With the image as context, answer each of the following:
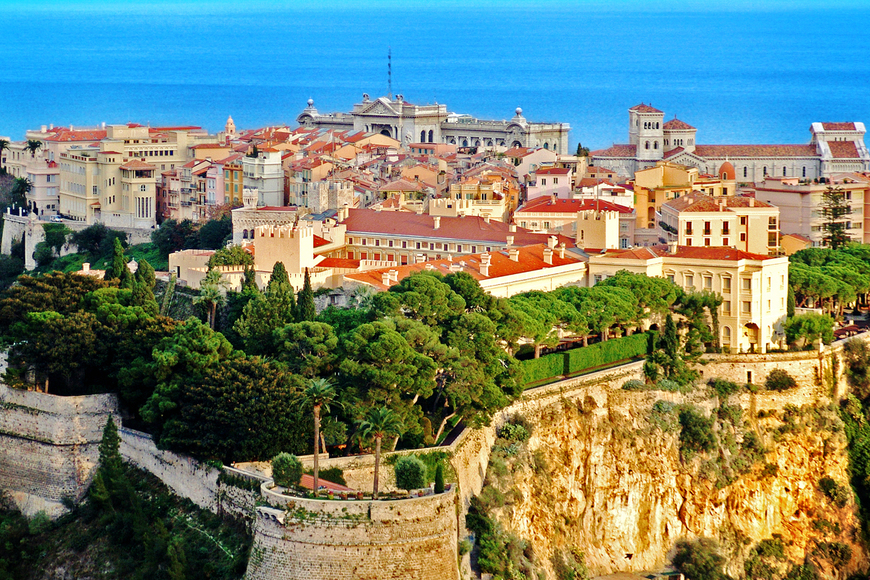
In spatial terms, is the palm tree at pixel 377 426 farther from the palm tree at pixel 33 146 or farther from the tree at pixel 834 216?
the palm tree at pixel 33 146

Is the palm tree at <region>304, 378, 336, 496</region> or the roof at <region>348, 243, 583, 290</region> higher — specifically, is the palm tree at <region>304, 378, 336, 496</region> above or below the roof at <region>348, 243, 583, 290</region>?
below

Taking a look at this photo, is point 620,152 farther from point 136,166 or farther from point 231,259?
point 231,259

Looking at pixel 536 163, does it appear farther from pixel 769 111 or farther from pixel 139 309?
pixel 769 111

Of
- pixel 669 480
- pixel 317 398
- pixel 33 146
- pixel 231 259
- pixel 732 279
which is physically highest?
pixel 33 146

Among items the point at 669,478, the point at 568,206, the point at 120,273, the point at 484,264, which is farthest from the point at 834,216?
the point at 120,273

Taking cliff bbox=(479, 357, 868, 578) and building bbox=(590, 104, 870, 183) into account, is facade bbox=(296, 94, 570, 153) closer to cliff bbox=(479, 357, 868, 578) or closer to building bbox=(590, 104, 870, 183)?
building bbox=(590, 104, 870, 183)

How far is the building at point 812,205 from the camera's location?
2749 inches

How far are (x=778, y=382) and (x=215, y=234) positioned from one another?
90.5ft

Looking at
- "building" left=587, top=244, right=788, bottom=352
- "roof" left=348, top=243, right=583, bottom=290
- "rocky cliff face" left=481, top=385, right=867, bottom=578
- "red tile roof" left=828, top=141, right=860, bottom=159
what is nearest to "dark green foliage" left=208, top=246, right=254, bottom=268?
"roof" left=348, top=243, right=583, bottom=290

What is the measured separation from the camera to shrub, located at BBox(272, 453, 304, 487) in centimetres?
3544

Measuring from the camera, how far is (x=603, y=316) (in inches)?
2028

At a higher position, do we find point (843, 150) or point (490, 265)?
point (843, 150)

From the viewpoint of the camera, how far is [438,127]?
101 metres

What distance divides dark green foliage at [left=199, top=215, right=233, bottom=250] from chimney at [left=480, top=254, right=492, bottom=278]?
59.3 ft
